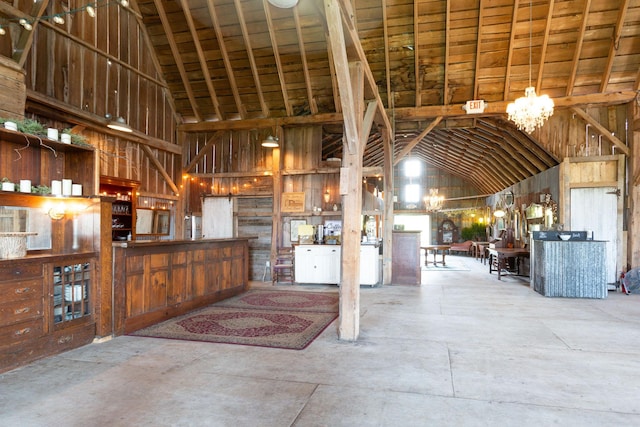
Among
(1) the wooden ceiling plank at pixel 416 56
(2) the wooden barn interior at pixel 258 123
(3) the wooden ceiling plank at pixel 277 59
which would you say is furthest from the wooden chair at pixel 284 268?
(1) the wooden ceiling plank at pixel 416 56

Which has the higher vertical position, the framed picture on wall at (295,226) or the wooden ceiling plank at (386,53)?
the wooden ceiling plank at (386,53)

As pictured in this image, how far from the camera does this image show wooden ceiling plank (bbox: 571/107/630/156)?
8.12 metres

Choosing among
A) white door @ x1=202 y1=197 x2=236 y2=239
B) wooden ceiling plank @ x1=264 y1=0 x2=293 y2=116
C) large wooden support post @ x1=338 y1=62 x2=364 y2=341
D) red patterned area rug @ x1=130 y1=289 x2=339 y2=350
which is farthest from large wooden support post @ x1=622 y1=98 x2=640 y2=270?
white door @ x1=202 y1=197 x2=236 y2=239

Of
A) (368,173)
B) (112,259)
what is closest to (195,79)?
(368,173)

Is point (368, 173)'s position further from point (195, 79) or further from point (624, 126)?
point (624, 126)

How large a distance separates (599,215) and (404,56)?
547cm

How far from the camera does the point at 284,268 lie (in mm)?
8789

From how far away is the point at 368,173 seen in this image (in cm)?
907

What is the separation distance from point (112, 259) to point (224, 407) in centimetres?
252

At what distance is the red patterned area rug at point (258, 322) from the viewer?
447 cm

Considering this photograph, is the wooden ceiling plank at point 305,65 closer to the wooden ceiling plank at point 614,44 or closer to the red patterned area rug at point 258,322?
the red patterned area rug at point 258,322

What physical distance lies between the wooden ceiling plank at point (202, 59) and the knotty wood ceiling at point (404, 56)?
40 millimetres

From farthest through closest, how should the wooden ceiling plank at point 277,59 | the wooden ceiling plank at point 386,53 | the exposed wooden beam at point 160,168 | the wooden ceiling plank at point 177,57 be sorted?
the exposed wooden beam at point 160,168 < the wooden ceiling plank at point 177,57 < the wooden ceiling plank at point 277,59 < the wooden ceiling plank at point 386,53

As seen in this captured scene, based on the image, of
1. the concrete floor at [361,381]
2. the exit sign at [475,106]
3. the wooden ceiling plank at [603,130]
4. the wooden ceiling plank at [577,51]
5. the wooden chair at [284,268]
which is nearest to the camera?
the concrete floor at [361,381]
